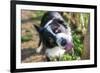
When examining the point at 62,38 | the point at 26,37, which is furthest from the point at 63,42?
the point at 26,37

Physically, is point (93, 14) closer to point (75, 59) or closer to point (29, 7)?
point (75, 59)

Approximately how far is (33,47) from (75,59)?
0.46 metres

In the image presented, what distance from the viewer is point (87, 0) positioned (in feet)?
7.13

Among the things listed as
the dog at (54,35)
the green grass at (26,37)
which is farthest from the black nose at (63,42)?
the green grass at (26,37)

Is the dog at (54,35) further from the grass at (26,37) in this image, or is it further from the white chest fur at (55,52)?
the grass at (26,37)

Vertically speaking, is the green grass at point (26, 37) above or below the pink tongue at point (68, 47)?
above

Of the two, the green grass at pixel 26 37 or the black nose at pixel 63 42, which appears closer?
the green grass at pixel 26 37

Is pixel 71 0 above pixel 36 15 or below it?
above

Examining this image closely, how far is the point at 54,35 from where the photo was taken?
2.03 meters

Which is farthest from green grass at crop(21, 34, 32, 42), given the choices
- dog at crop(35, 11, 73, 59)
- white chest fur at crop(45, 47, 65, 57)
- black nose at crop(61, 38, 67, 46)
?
black nose at crop(61, 38, 67, 46)

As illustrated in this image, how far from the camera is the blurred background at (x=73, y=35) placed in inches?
75.5

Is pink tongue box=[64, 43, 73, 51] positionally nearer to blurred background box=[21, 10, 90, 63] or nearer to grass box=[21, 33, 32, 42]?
blurred background box=[21, 10, 90, 63]

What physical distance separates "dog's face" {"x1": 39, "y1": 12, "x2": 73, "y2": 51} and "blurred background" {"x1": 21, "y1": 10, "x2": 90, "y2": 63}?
Answer: 51 millimetres

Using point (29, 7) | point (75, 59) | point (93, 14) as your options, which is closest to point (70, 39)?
point (75, 59)
